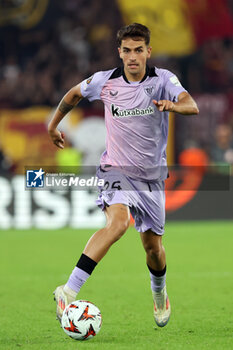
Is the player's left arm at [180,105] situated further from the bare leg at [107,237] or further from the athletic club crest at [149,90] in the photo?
the bare leg at [107,237]

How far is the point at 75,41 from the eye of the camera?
2130 centimetres

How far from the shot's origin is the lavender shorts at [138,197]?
607cm

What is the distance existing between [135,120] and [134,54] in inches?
18.9

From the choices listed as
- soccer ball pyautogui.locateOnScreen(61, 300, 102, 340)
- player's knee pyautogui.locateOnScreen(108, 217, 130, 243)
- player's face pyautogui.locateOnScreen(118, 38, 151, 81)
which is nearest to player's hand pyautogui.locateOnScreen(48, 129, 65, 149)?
player's face pyautogui.locateOnScreen(118, 38, 151, 81)

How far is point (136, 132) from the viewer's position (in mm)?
6223

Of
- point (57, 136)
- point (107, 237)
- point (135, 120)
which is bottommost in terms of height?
point (107, 237)

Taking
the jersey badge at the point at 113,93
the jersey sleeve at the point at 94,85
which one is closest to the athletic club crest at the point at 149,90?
the jersey badge at the point at 113,93

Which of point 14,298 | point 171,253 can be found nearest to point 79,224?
point 171,253

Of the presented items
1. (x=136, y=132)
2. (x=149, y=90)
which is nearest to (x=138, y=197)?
(x=136, y=132)

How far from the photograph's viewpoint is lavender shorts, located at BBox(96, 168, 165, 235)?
6074mm

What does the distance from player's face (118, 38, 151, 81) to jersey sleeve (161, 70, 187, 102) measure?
0.20m

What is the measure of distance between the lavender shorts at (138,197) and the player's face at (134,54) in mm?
763

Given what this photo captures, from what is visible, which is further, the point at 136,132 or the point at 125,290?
the point at 125,290

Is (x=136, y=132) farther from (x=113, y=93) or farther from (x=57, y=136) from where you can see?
(x=57, y=136)
